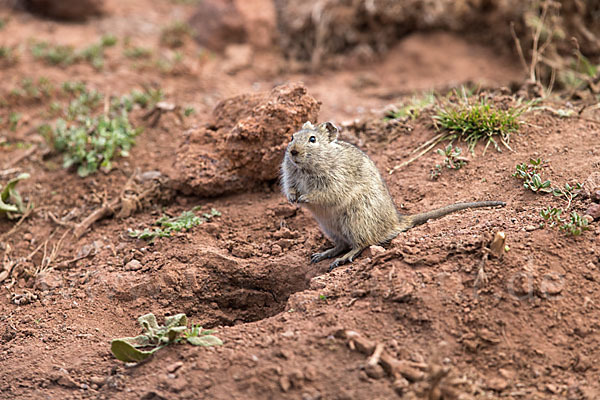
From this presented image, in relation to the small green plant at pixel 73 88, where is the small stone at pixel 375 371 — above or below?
below

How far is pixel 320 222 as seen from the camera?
491 cm

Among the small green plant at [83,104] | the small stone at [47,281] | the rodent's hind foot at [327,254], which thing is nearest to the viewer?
the rodent's hind foot at [327,254]

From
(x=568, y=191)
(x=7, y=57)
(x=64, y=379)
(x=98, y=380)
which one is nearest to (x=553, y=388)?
(x=568, y=191)

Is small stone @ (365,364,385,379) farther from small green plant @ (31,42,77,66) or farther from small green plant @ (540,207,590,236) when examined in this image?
small green plant @ (31,42,77,66)

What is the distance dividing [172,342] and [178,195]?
236 centimetres

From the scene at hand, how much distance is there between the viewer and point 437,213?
186 inches

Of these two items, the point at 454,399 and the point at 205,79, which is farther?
the point at 205,79

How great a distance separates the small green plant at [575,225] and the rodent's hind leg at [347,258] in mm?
1510

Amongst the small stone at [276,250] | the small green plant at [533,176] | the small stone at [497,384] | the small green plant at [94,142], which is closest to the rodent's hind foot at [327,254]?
the small stone at [276,250]

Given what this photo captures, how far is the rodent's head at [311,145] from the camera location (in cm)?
476

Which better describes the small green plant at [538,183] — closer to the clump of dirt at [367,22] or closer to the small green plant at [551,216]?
the small green plant at [551,216]

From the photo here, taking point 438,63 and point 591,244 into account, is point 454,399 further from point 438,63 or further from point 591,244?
point 438,63

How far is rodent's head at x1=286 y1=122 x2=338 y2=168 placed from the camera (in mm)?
4762

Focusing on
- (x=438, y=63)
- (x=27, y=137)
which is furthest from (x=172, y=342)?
(x=438, y=63)
